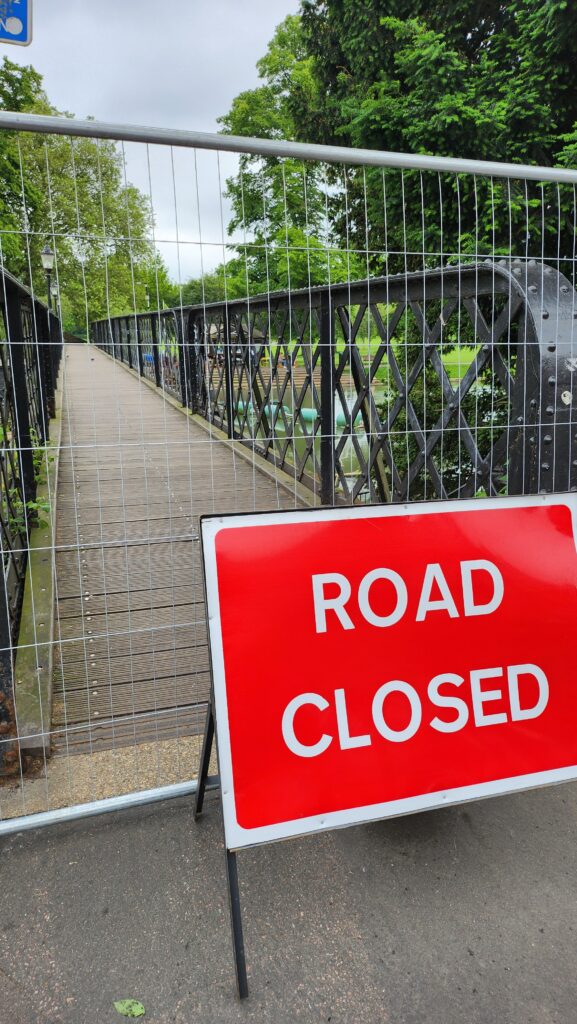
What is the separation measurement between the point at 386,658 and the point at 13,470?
2.88 m

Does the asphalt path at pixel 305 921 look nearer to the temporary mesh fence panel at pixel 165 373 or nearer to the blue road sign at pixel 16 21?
the temporary mesh fence panel at pixel 165 373

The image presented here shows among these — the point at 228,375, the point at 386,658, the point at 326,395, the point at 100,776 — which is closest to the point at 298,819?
the point at 386,658

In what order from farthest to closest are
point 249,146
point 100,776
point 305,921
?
point 100,776 → point 249,146 → point 305,921

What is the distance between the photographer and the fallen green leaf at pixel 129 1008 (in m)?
1.67

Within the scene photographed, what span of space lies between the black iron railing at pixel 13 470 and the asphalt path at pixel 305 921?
0.58 m

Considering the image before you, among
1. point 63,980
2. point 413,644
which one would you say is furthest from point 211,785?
point 413,644

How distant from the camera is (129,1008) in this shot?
5.51ft

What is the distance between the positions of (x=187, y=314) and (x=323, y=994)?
779 cm

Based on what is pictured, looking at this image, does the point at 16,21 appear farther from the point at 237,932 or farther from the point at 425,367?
the point at 237,932

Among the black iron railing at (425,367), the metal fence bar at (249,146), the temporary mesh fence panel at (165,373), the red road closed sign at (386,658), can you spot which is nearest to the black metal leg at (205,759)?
the temporary mesh fence panel at (165,373)

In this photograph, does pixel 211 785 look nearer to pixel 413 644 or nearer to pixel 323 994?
pixel 323 994

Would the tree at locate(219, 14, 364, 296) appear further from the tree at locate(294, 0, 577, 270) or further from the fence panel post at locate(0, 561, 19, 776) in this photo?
the tree at locate(294, 0, 577, 270)

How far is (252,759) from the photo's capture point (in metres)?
1.80

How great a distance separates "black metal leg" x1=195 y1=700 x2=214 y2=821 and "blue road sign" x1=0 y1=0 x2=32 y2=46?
8.40 feet
